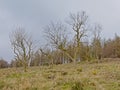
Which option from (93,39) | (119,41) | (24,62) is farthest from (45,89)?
(119,41)

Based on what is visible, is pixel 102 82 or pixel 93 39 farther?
pixel 93 39

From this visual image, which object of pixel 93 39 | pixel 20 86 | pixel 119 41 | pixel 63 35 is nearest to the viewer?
pixel 20 86

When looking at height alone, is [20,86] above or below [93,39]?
below

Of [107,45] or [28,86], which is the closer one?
[28,86]

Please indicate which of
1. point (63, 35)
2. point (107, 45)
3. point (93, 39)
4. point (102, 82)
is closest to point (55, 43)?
point (63, 35)

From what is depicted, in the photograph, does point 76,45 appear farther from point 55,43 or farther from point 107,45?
point 107,45

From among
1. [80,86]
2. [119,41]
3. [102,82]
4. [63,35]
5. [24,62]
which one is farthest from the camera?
[119,41]

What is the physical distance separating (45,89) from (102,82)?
3.40 meters

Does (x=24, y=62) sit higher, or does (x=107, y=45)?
(x=107, y=45)

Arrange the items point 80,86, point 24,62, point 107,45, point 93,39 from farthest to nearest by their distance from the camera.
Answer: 1. point 107,45
2. point 93,39
3. point 24,62
4. point 80,86

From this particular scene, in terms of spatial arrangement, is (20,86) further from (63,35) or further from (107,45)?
(107,45)

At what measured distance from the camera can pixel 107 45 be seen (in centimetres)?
7638

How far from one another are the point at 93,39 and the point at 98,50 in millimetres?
3025

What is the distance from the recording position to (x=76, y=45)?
50375mm
